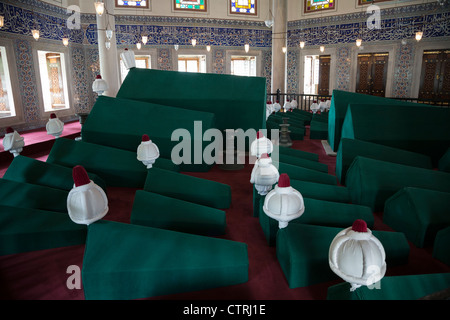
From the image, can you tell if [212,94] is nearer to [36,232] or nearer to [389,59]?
[36,232]

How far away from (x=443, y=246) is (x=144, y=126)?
244 centimetres

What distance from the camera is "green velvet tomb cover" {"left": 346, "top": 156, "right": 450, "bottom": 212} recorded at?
2.13 metres

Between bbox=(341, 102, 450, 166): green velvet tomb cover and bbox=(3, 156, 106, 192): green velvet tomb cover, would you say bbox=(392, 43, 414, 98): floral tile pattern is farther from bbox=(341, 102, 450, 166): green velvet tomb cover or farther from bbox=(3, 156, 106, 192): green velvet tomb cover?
bbox=(3, 156, 106, 192): green velvet tomb cover

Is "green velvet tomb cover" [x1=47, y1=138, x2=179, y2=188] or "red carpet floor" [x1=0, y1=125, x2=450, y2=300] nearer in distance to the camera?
"red carpet floor" [x1=0, y1=125, x2=450, y2=300]

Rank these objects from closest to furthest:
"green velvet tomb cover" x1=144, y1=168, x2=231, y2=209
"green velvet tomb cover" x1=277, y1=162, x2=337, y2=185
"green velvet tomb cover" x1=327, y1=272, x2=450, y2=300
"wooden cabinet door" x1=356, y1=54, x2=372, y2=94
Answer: "green velvet tomb cover" x1=327, y1=272, x2=450, y2=300 → "green velvet tomb cover" x1=144, y1=168, x2=231, y2=209 → "green velvet tomb cover" x1=277, y1=162, x2=337, y2=185 → "wooden cabinet door" x1=356, y1=54, x2=372, y2=94

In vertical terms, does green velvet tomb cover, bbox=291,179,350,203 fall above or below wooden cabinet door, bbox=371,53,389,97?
below

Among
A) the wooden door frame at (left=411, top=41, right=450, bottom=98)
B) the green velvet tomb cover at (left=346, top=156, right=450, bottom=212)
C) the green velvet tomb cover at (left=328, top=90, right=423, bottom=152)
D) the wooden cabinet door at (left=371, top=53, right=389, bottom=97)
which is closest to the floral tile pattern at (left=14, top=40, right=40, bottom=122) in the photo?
the green velvet tomb cover at (left=328, top=90, right=423, bottom=152)

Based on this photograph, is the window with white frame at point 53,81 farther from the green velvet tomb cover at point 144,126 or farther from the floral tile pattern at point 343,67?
the floral tile pattern at point 343,67

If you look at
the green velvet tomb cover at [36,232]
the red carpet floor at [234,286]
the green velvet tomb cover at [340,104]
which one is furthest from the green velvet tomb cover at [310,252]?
the green velvet tomb cover at [340,104]

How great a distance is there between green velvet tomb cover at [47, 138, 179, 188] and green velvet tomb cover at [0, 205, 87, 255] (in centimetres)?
79

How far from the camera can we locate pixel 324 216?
1.73 metres

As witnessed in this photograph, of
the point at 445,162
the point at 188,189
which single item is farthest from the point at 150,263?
the point at 445,162
